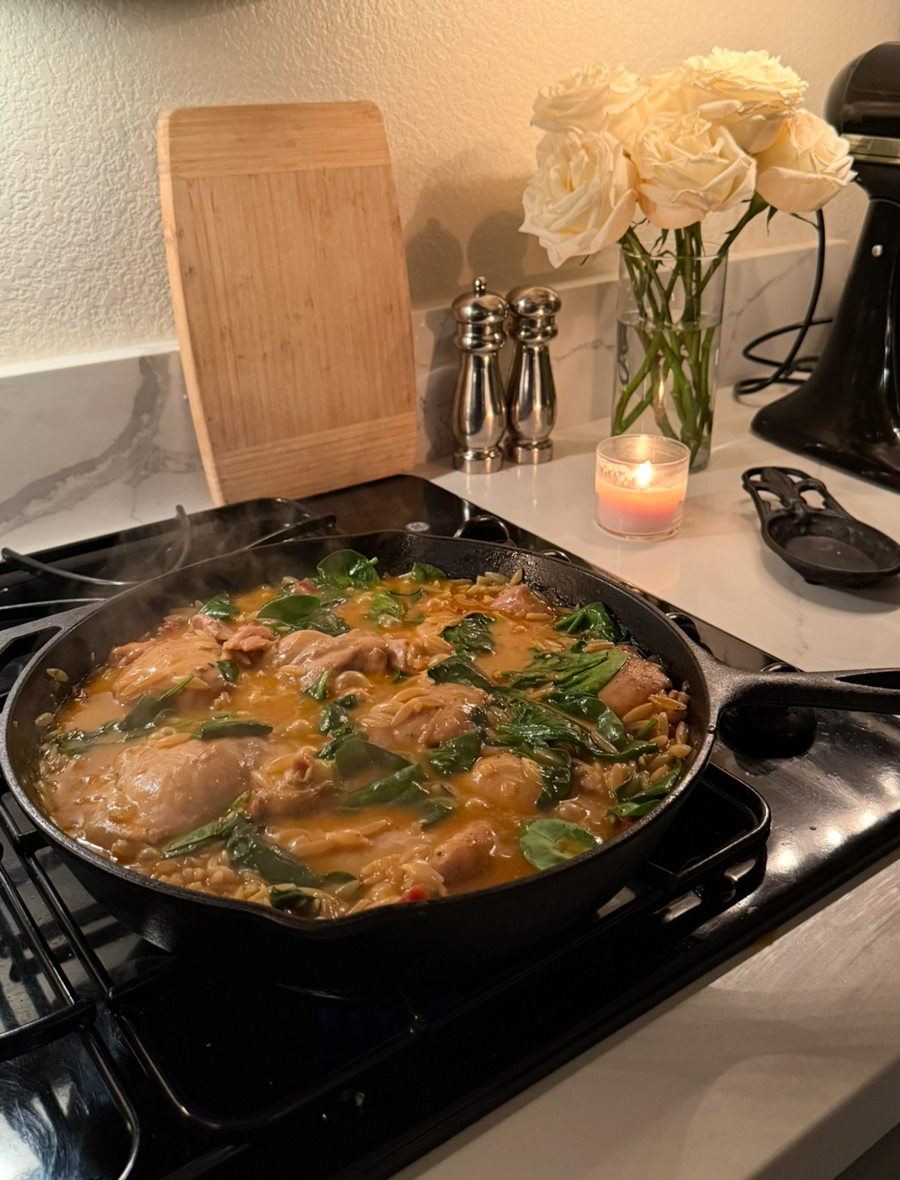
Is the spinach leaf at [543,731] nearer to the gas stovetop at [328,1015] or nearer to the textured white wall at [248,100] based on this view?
the gas stovetop at [328,1015]

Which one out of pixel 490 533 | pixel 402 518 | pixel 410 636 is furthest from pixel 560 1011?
pixel 402 518

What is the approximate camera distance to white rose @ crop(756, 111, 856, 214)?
1.51 m

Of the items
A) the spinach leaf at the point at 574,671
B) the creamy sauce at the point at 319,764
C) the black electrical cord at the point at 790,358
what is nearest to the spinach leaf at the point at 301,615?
the creamy sauce at the point at 319,764

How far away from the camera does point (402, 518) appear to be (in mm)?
1637

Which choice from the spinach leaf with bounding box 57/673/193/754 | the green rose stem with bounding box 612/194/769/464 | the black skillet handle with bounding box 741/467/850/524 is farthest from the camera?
the green rose stem with bounding box 612/194/769/464

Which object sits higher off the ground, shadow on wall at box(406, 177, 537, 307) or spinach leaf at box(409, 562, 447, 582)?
shadow on wall at box(406, 177, 537, 307)

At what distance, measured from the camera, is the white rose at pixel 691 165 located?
1.44 m

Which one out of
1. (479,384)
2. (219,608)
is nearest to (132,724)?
(219,608)

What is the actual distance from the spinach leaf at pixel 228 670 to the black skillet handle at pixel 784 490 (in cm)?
85

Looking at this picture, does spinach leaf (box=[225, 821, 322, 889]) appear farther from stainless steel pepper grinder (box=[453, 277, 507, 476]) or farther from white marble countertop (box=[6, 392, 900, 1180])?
stainless steel pepper grinder (box=[453, 277, 507, 476])

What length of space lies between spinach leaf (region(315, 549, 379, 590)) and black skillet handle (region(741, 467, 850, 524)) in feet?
2.07

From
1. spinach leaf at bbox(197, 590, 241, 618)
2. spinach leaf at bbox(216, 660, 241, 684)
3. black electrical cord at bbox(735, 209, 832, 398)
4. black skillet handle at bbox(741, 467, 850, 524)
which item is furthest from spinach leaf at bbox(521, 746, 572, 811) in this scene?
black electrical cord at bbox(735, 209, 832, 398)

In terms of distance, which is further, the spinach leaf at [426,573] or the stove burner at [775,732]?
the spinach leaf at [426,573]

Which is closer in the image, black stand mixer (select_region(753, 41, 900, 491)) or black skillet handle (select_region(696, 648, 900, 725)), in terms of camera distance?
black skillet handle (select_region(696, 648, 900, 725))
